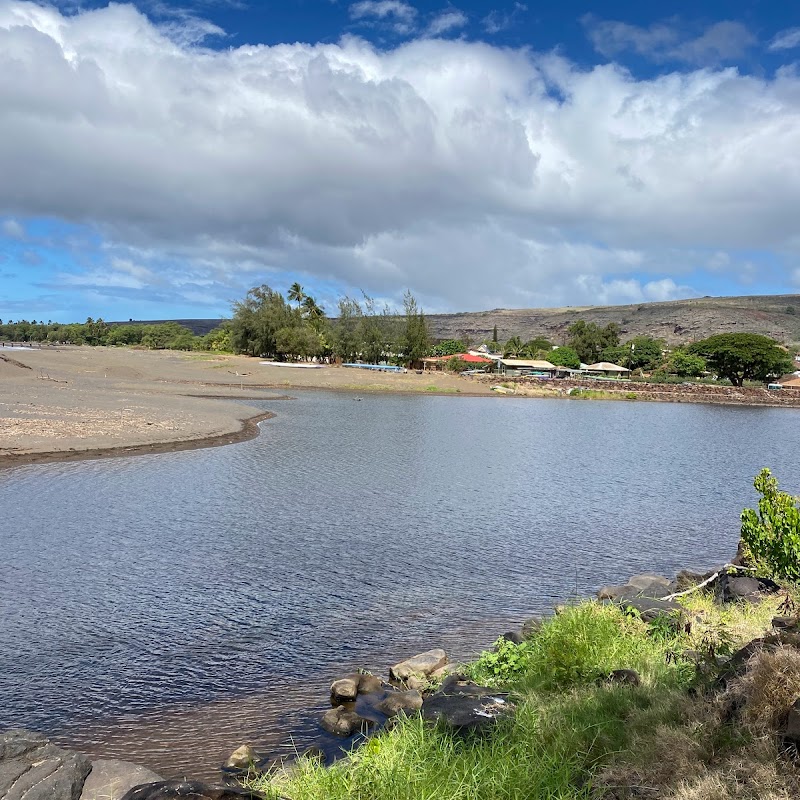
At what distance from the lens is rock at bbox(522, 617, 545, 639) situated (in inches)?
430

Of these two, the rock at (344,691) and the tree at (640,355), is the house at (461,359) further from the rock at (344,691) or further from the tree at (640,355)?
the rock at (344,691)

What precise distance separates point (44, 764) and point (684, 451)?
4093 centimetres

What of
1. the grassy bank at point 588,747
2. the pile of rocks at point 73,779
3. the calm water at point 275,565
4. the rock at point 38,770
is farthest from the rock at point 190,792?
the calm water at point 275,565

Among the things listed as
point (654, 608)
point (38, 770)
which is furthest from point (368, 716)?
point (654, 608)

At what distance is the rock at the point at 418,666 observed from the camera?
33.2 feet

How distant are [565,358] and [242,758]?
14234 centimetres

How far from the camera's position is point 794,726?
16.5ft

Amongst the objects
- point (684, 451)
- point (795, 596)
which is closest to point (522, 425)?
point (684, 451)

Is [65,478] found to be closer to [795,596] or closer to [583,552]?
[583,552]

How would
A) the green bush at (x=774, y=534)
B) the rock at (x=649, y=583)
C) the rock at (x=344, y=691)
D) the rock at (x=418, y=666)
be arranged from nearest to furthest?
1. the rock at (x=344, y=691)
2. the rock at (x=418, y=666)
3. the green bush at (x=774, y=534)
4. the rock at (x=649, y=583)

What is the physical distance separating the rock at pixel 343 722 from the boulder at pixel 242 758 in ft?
3.39

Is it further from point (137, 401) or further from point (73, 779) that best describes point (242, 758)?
point (137, 401)

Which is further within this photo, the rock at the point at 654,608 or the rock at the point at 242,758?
the rock at the point at 654,608

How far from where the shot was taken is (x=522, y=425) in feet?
180
